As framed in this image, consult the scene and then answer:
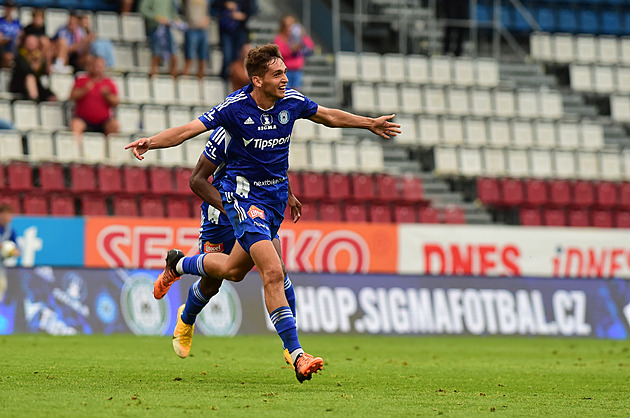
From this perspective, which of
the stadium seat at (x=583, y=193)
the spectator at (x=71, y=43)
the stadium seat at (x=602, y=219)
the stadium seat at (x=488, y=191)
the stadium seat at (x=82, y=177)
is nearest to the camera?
the stadium seat at (x=82, y=177)

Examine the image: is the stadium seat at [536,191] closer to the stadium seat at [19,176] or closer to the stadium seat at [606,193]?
the stadium seat at [606,193]

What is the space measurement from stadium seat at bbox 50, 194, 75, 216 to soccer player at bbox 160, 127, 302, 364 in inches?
328

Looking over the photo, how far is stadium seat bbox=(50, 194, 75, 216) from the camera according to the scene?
57.1ft

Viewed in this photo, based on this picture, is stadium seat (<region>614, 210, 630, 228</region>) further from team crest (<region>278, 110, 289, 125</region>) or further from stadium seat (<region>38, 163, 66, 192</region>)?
team crest (<region>278, 110, 289, 125</region>)

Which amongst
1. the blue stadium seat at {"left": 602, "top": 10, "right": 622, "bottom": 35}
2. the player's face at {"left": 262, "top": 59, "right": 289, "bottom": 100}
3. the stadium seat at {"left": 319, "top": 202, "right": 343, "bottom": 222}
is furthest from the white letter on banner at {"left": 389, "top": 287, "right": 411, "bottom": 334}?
the blue stadium seat at {"left": 602, "top": 10, "right": 622, "bottom": 35}

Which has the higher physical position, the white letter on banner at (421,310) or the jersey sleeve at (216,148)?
the jersey sleeve at (216,148)

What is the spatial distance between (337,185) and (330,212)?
42.5 inches

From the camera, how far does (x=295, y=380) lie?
845 centimetres

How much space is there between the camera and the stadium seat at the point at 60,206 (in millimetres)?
17391

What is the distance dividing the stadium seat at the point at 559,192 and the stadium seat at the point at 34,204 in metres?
9.87

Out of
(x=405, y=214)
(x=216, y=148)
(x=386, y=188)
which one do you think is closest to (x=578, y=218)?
(x=405, y=214)

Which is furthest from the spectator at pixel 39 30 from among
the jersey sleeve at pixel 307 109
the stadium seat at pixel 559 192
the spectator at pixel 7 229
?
the jersey sleeve at pixel 307 109

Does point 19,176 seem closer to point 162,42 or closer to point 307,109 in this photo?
point 162,42

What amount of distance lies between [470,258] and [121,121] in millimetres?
6651
